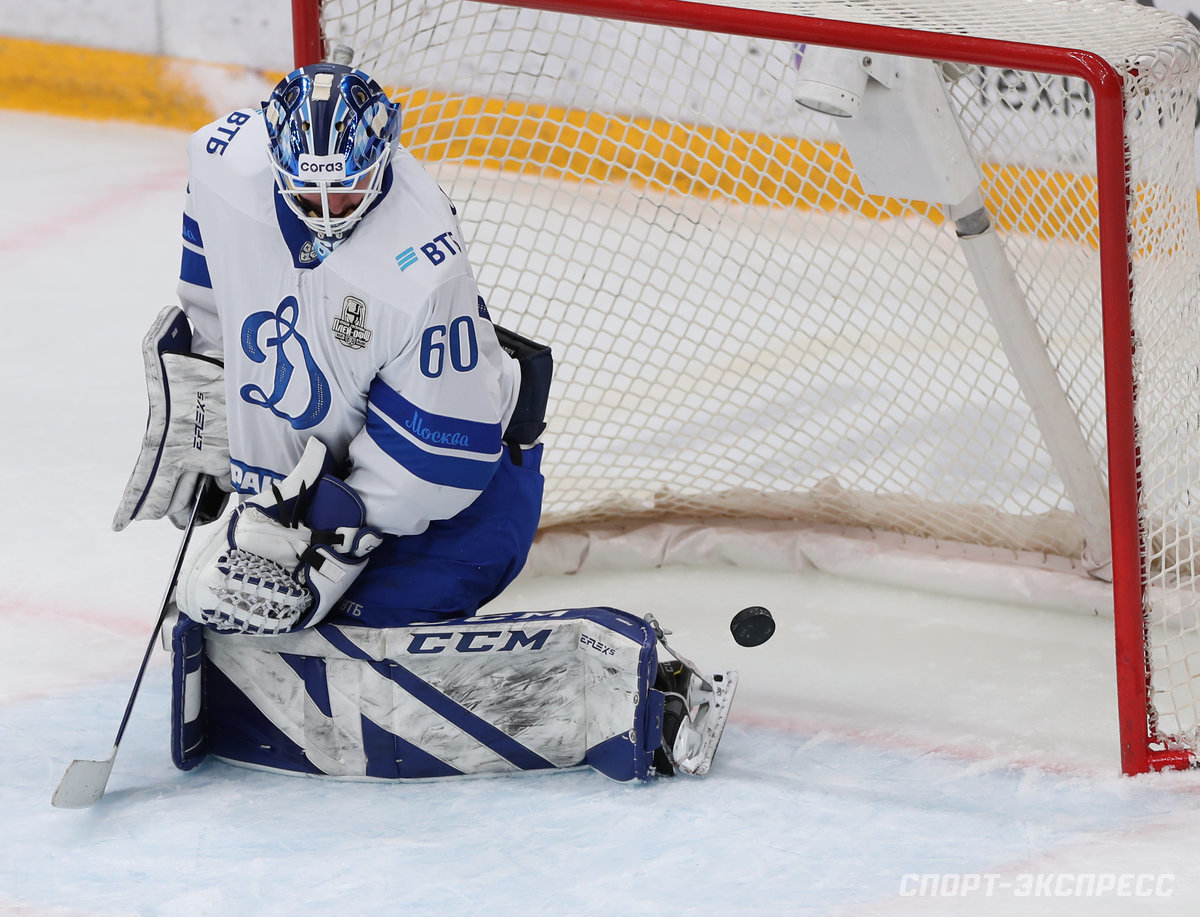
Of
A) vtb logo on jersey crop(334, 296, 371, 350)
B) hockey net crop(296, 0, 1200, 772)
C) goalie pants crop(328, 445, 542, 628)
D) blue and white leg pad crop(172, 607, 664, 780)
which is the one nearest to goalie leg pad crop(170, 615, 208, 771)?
blue and white leg pad crop(172, 607, 664, 780)

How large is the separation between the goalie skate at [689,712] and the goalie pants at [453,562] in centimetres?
26

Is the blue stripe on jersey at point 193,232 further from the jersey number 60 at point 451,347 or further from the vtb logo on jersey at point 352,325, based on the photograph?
the jersey number 60 at point 451,347

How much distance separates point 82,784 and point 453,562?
614mm

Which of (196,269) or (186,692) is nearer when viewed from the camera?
(186,692)

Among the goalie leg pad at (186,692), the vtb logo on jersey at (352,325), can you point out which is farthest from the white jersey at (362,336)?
the goalie leg pad at (186,692)

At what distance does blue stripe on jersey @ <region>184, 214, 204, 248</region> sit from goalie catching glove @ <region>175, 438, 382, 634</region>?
0.37 meters

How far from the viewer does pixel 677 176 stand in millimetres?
3760

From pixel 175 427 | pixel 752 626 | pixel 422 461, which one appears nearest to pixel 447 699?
pixel 422 461

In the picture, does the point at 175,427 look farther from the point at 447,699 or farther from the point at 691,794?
the point at 691,794

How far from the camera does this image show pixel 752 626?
2373mm

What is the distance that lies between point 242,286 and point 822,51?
0.91 metres

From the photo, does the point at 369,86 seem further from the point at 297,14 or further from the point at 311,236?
the point at 297,14

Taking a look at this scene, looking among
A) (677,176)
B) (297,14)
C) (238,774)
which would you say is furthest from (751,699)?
(677,176)

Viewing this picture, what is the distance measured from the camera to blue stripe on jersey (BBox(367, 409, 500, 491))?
2.18 m
